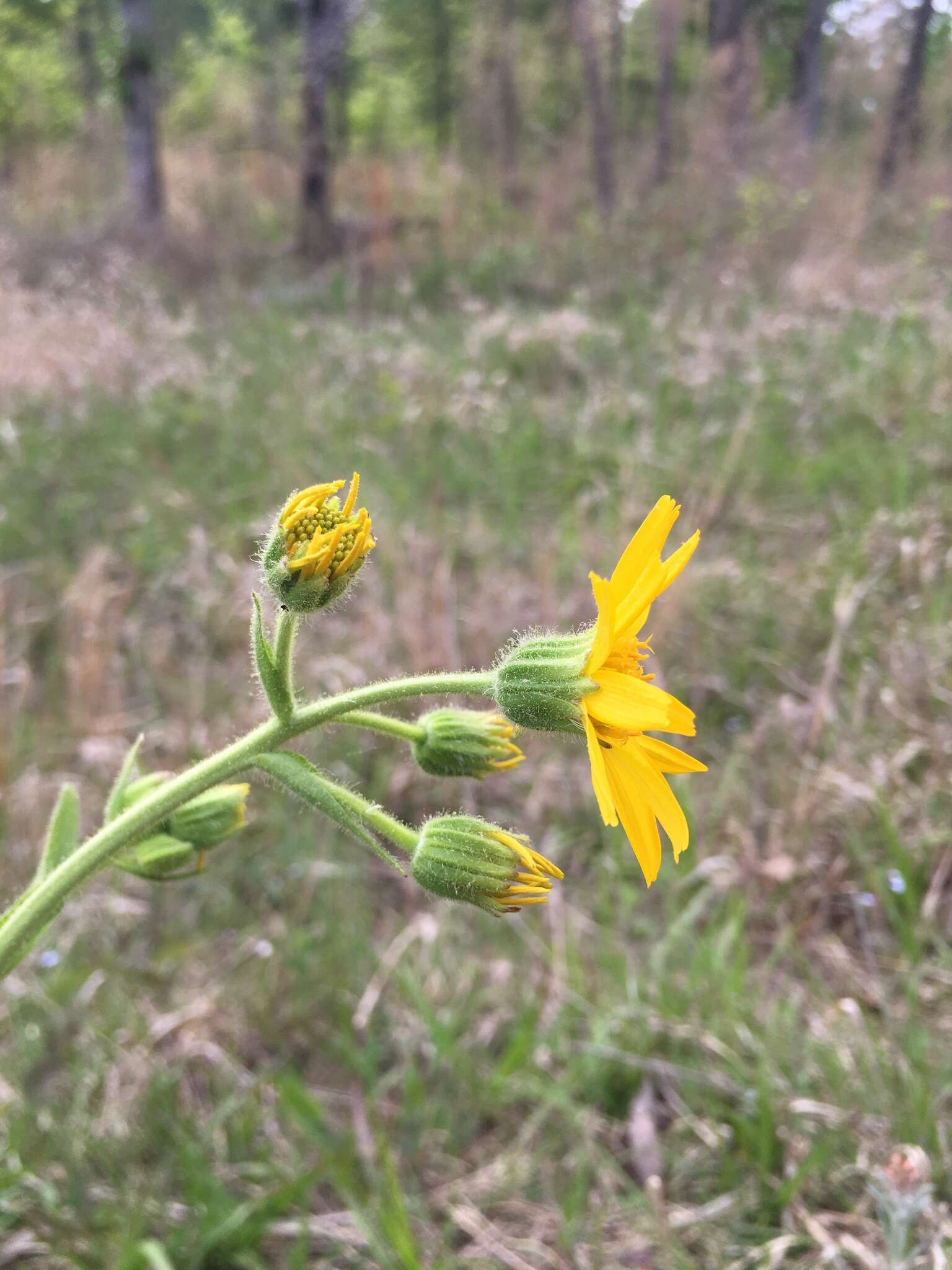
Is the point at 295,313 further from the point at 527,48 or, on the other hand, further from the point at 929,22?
the point at 527,48

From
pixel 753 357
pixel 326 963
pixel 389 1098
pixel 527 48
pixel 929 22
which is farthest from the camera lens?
pixel 527 48

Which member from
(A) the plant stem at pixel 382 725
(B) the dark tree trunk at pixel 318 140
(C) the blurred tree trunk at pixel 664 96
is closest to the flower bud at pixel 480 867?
(A) the plant stem at pixel 382 725

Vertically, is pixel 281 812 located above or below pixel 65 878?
below

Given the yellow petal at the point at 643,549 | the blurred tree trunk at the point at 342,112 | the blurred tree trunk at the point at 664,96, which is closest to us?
the yellow petal at the point at 643,549

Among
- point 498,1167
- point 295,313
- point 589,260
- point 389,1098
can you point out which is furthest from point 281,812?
point 589,260

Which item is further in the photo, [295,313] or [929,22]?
[929,22]

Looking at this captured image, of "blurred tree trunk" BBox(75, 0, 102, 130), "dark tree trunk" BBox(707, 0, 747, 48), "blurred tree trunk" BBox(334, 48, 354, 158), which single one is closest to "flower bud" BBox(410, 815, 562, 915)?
"blurred tree trunk" BBox(334, 48, 354, 158)

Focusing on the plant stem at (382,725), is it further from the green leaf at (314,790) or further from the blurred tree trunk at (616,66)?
the blurred tree trunk at (616,66)

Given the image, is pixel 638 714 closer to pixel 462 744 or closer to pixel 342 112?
pixel 462 744
